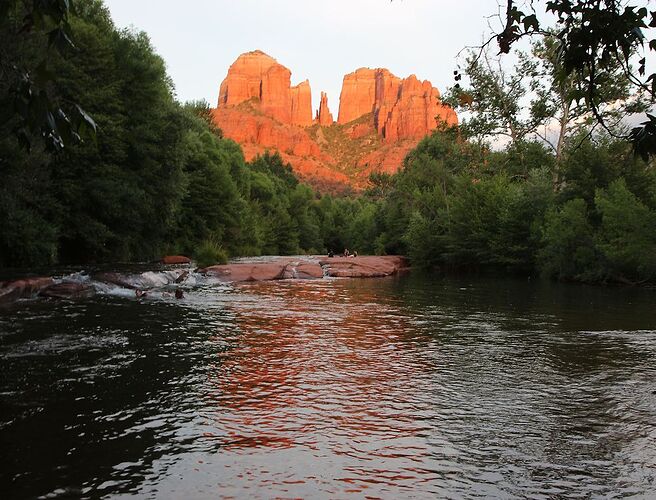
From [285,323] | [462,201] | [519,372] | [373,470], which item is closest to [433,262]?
[462,201]

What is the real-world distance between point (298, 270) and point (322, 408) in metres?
25.0

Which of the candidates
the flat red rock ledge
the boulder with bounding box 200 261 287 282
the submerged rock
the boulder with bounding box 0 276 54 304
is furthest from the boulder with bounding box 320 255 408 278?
the boulder with bounding box 0 276 54 304

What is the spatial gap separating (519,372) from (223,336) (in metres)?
6.25

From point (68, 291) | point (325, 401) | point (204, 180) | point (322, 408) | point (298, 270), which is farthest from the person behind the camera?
point (204, 180)

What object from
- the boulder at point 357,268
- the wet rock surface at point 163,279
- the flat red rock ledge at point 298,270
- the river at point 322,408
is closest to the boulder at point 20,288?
the wet rock surface at point 163,279

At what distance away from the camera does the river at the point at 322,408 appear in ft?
16.2

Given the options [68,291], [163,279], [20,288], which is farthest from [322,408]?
[163,279]

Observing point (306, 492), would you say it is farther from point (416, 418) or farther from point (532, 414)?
point (532, 414)

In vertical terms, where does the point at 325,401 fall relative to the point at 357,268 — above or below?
below

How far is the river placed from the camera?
16.2 feet

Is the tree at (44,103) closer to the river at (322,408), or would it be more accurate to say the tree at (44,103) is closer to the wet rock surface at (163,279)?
the river at (322,408)

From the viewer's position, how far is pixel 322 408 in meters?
7.05

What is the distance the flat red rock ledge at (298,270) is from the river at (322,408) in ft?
44.5

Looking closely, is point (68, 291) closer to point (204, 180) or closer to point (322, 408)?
point (322, 408)
